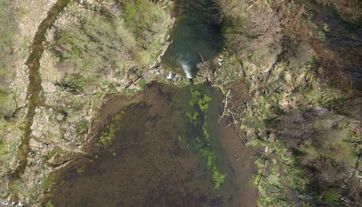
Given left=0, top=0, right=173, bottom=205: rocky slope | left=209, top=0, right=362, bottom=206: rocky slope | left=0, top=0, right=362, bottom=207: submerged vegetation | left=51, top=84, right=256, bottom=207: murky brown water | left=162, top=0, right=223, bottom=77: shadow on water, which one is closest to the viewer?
left=0, top=0, right=173, bottom=205: rocky slope

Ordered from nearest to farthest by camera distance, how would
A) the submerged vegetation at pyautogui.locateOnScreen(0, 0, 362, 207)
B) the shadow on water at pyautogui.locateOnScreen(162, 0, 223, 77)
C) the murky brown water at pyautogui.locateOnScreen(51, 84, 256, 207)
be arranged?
the submerged vegetation at pyautogui.locateOnScreen(0, 0, 362, 207) < the murky brown water at pyautogui.locateOnScreen(51, 84, 256, 207) < the shadow on water at pyautogui.locateOnScreen(162, 0, 223, 77)

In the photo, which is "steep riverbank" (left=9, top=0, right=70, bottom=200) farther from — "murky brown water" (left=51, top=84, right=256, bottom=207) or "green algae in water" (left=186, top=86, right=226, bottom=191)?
"green algae in water" (left=186, top=86, right=226, bottom=191)

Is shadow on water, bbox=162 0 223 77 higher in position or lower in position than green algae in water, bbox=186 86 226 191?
higher

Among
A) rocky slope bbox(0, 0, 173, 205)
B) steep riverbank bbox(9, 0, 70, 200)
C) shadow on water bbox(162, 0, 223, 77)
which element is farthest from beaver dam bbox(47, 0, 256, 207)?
steep riverbank bbox(9, 0, 70, 200)

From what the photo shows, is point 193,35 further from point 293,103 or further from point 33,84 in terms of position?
point 33,84

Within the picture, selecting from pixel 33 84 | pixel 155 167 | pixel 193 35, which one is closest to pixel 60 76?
pixel 33 84

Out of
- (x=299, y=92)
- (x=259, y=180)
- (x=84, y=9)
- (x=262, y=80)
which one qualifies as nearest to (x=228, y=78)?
(x=262, y=80)

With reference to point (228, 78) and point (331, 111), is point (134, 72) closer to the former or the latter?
point (228, 78)
